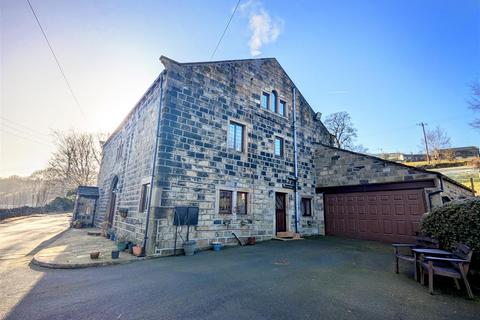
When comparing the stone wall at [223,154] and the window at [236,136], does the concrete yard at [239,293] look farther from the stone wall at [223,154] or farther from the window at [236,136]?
the window at [236,136]

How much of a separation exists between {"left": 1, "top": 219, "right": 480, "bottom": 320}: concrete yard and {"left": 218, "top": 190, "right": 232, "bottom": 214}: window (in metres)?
2.90

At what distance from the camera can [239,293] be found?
388cm

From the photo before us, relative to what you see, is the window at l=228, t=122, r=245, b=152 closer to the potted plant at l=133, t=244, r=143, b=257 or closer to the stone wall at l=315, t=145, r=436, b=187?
the potted plant at l=133, t=244, r=143, b=257

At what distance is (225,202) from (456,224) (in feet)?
22.8

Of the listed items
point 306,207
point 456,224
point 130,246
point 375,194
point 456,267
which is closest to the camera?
point 456,267

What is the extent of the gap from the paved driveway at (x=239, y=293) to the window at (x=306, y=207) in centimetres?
606

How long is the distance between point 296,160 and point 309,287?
8.64m

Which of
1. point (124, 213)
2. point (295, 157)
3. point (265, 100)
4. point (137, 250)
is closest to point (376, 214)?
point (295, 157)

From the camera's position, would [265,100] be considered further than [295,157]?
No

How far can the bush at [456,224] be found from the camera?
430cm

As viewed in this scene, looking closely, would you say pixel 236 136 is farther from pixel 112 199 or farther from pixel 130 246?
pixel 112 199

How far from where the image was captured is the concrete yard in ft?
10.4

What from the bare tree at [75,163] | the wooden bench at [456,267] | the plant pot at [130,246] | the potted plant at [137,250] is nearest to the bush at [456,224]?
the wooden bench at [456,267]

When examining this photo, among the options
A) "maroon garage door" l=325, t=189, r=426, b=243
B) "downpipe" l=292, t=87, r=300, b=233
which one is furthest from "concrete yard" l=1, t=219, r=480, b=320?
"downpipe" l=292, t=87, r=300, b=233
